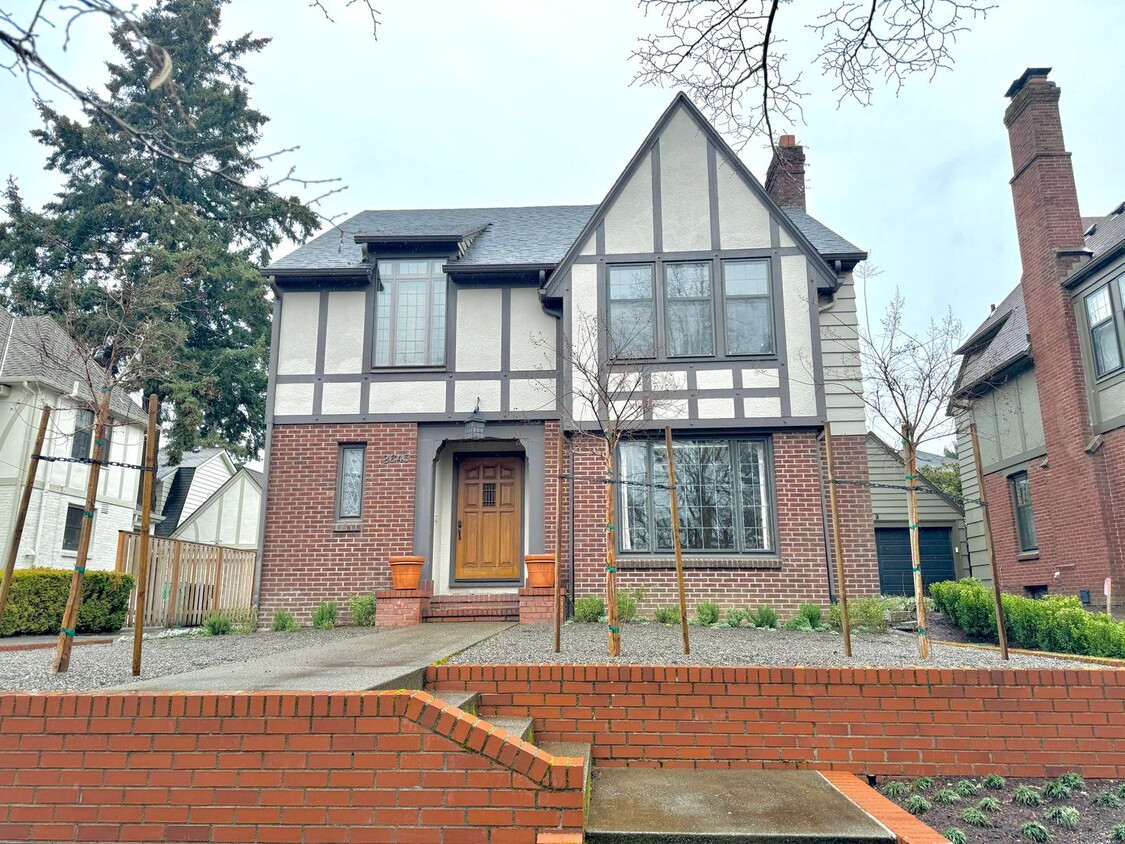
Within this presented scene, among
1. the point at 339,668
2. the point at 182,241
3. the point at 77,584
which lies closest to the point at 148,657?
the point at 77,584

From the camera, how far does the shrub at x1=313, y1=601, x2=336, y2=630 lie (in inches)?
416

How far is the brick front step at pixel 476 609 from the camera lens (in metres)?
10.5

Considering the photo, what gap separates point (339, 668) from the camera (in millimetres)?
5375

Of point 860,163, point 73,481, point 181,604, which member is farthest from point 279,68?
point 73,481

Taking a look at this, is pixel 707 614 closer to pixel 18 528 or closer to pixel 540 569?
pixel 540 569

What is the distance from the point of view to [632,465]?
10.8 meters

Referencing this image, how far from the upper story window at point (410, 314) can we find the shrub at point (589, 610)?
4.36 m

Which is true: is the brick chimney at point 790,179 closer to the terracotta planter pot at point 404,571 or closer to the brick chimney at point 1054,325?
the brick chimney at point 1054,325

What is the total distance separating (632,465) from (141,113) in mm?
23650

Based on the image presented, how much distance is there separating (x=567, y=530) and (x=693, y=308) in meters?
3.75

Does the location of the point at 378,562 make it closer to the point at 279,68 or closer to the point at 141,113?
the point at 279,68

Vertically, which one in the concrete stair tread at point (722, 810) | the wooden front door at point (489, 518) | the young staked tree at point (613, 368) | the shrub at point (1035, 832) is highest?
the young staked tree at point (613, 368)

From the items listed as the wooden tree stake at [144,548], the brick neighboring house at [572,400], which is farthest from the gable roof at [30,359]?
the wooden tree stake at [144,548]

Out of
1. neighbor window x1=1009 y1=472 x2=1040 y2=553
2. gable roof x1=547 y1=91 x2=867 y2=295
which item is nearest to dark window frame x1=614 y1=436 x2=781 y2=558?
gable roof x1=547 y1=91 x2=867 y2=295
